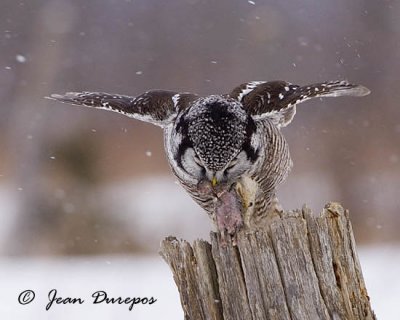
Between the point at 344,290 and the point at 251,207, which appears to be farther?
the point at 251,207

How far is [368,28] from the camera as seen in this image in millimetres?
11898

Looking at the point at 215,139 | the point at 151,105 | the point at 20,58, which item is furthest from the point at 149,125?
the point at 215,139

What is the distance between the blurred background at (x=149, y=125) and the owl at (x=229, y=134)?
169 inches

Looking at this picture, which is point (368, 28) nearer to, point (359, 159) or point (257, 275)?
point (359, 159)

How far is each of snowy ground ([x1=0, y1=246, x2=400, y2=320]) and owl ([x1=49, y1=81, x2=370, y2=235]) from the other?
2.43 metres

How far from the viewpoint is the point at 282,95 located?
224 inches

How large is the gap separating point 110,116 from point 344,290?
8.75m

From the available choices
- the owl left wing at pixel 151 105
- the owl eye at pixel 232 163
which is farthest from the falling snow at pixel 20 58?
the owl eye at pixel 232 163

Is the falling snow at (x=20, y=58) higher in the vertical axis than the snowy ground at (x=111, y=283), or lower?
higher

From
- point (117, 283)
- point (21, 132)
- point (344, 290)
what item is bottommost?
point (344, 290)

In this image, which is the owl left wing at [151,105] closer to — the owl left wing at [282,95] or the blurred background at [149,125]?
the owl left wing at [282,95]

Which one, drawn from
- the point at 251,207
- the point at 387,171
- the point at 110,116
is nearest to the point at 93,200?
the point at 110,116

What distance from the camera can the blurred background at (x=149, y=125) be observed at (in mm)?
10953

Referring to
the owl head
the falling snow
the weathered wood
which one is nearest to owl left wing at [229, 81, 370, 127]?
the owl head
